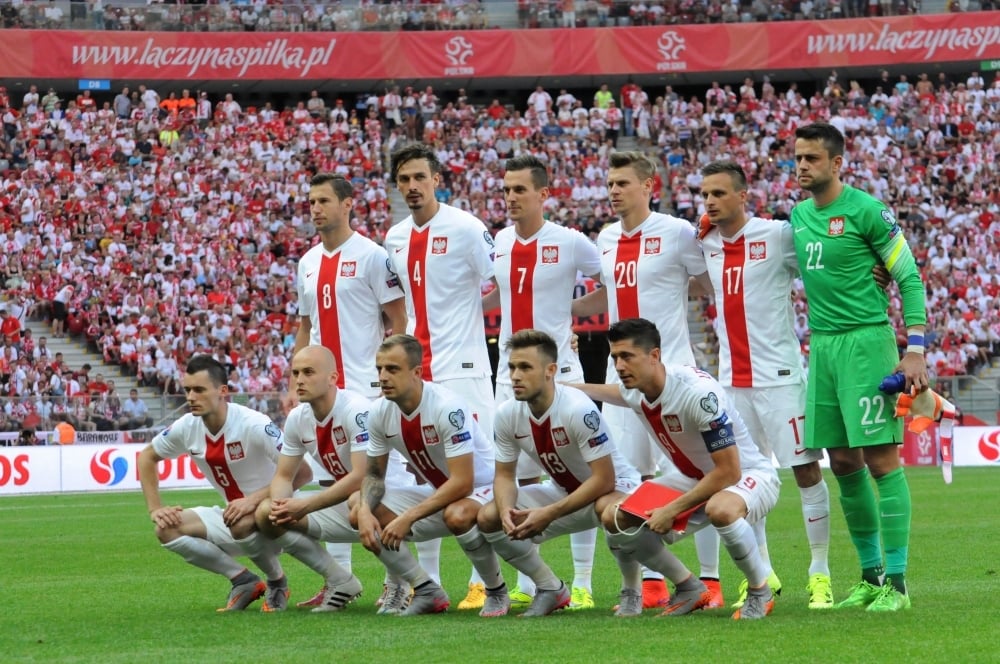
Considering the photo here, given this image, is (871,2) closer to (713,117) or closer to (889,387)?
(713,117)

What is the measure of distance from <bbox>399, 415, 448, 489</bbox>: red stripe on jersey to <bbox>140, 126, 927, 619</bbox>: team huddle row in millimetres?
12

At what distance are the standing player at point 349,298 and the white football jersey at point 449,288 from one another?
0.18m

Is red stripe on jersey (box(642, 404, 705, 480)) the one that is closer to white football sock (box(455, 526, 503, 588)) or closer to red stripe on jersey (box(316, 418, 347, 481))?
white football sock (box(455, 526, 503, 588))

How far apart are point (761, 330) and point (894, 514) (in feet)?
4.45

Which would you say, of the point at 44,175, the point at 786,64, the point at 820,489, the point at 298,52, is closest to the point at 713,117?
the point at 786,64

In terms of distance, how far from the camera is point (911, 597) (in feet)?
28.5

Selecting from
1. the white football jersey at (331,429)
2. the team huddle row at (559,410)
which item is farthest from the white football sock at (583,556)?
the white football jersey at (331,429)

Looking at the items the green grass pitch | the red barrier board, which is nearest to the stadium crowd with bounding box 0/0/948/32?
the red barrier board

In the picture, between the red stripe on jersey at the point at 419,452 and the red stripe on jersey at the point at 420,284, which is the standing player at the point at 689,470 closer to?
the red stripe on jersey at the point at 419,452

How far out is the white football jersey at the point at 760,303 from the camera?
8.83 meters

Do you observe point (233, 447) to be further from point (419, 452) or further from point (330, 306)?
point (419, 452)

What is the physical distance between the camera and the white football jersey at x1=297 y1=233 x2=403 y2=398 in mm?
9828

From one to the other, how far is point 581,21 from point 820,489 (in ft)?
110

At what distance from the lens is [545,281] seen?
372 inches
